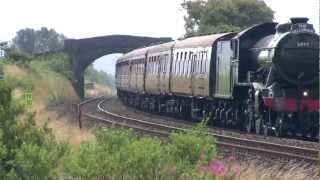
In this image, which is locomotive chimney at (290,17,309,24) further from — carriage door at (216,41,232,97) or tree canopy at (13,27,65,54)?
tree canopy at (13,27,65,54)

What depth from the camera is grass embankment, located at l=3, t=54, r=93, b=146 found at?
97.8 feet

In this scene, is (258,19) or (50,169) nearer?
(50,169)

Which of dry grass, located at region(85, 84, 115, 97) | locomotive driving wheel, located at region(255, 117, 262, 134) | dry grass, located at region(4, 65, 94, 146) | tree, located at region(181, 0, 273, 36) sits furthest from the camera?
dry grass, located at region(85, 84, 115, 97)

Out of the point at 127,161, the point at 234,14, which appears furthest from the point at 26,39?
the point at 127,161

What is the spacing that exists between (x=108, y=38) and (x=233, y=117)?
2303 inches

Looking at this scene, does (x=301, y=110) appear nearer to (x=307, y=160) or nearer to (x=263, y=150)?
(x=263, y=150)

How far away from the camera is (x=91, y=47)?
3260 inches

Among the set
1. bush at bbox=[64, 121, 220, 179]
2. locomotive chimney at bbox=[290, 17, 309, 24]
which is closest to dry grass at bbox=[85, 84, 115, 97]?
locomotive chimney at bbox=[290, 17, 309, 24]

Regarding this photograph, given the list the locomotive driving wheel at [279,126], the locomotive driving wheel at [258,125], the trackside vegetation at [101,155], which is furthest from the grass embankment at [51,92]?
the trackside vegetation at [101,155]

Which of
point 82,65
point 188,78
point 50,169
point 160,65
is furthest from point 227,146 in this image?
point 82,65

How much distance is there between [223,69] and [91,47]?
190ft

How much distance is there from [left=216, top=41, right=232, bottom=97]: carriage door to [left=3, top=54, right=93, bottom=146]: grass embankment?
4736 millimetres

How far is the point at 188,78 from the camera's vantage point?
30469 mm

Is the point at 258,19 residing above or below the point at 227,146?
above
